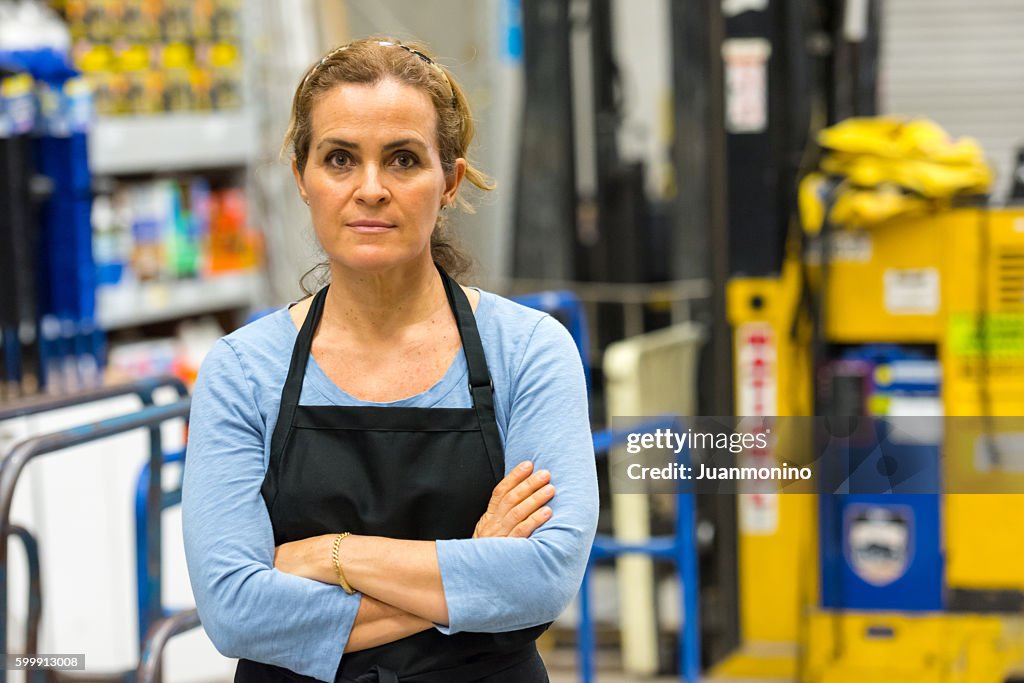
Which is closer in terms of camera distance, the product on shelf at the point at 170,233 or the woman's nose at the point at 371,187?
the woman's nose at the point at 371,187

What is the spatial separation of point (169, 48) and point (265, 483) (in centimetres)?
410

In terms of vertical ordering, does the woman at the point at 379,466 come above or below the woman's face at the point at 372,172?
below

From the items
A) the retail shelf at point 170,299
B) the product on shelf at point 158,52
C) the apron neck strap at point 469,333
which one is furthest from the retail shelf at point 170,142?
the apron neck strap at point 469,333

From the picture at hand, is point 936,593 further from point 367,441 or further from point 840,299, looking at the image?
point 367,441

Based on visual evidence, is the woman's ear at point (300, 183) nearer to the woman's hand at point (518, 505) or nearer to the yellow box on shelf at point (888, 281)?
the woman's hand at point (518, 505)

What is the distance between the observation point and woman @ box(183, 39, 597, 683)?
192 centimetres

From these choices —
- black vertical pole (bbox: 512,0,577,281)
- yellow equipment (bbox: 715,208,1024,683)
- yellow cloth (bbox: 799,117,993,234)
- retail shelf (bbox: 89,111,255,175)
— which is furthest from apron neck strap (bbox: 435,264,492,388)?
black vertical pole (bbox: 512,0,577,281)

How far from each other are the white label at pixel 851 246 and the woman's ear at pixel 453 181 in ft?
8.53

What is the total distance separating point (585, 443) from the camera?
2049mm

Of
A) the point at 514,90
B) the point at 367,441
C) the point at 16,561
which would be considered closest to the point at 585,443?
the point at 367,441

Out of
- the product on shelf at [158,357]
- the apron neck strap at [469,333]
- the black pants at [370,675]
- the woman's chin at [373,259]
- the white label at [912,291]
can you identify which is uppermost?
the woman's chin at [373,259]

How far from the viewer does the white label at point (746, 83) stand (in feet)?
15.4

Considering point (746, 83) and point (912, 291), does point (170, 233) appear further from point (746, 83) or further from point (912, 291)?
point (912, 291)

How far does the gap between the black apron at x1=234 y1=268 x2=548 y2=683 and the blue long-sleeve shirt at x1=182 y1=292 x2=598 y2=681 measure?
0.02 m
